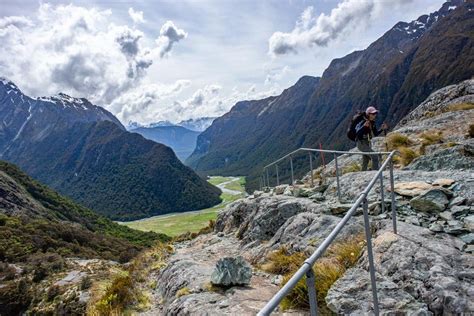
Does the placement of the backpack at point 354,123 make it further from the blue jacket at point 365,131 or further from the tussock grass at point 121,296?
the tussock grass at point 121,296

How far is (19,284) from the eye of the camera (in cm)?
2072

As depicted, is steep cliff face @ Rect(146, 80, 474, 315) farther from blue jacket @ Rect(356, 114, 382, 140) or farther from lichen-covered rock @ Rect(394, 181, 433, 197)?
blue jacket @ Rect(356, 114, 382, 140)

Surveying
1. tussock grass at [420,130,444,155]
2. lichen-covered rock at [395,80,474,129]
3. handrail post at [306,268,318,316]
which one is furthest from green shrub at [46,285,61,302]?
lichen-covered rock at [395,80,474,129]

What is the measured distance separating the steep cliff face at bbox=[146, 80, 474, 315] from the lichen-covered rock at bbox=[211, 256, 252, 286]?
0.66 feet

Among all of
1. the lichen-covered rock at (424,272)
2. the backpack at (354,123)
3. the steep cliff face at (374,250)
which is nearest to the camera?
the lichen-covered rock at (424,272)

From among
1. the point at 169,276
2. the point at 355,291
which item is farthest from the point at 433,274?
the point at 169,276

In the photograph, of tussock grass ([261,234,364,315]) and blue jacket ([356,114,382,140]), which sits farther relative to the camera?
blue jacket ([356,114,382,140])

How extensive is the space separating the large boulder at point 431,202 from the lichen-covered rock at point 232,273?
4.16m

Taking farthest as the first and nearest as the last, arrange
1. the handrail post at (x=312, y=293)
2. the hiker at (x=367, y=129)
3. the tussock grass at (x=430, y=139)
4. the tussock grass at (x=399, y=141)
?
the tussock grass at (x=399, y=141) → the tussock grass at (x=430, y=139) → the hiker at (x=367, y=129) → the handrail post at (x=312, y=293)

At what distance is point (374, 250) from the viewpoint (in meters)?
6.27

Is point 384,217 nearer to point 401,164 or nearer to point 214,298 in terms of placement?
point 214,298

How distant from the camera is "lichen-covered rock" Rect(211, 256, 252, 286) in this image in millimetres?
8281

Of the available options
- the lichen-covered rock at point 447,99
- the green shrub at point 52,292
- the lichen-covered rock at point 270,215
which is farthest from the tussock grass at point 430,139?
the green shrub at point 52,292

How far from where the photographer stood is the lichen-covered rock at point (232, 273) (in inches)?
326
